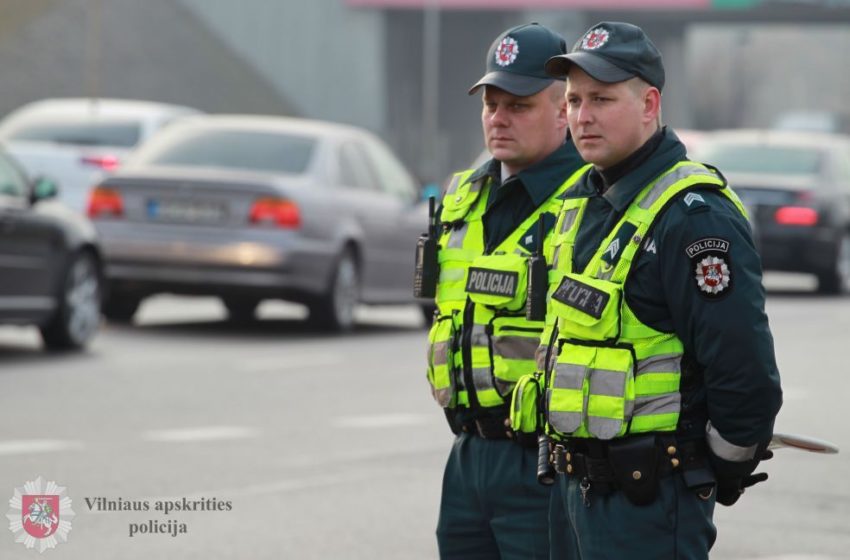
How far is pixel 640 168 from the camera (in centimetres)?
386

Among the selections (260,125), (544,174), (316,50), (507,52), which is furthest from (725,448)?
(316,50)

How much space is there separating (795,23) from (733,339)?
63500mm

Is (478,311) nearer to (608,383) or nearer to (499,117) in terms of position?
(499,117)

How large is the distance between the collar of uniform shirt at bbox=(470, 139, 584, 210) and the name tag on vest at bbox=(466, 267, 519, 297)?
21cm

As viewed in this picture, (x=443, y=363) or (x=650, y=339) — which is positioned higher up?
(x=650, y=339)

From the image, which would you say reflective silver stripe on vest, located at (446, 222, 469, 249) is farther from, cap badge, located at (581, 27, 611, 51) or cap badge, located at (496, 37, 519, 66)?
cap badge, located at (581, 27, 611, 51)

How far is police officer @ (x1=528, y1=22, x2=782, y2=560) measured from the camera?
12.2 feet

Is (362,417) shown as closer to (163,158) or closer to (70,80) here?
(163,158)

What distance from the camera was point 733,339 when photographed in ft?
12.1

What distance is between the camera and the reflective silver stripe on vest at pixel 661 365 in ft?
12.4

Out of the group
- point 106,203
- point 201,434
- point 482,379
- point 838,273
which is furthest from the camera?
point 838,273

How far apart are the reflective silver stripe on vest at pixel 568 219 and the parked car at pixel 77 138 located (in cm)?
1461

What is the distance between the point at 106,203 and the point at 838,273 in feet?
30.8

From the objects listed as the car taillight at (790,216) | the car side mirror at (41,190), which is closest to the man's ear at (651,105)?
the car side mirror at (41,190)
